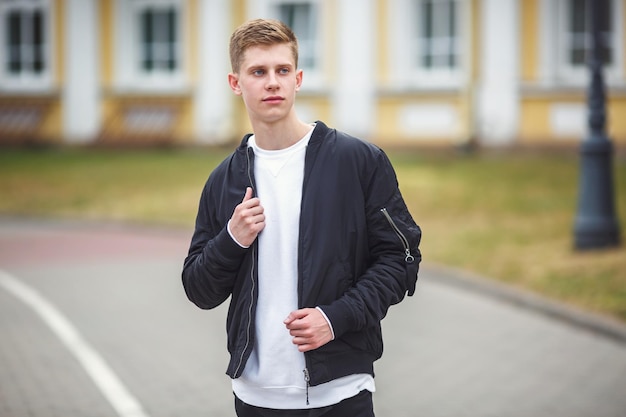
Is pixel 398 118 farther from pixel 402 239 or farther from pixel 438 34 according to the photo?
pixel 402 239

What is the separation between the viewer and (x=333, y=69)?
27.5 m

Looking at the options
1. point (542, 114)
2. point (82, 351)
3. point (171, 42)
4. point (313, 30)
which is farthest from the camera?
point (171, 42)

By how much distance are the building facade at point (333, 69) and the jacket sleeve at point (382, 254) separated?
69.8 ft

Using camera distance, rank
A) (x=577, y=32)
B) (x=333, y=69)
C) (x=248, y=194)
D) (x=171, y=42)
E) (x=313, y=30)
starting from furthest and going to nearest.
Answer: (x=171, y=42) < (x=313, y=30) < (x=333, y=69) < (x=577, y=32) < (x=248, y=194)

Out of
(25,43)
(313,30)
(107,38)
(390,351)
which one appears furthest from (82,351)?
(25,43)

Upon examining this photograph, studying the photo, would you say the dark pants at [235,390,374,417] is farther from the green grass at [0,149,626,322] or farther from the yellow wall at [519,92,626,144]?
the yellow wall at [519,92,626,144]

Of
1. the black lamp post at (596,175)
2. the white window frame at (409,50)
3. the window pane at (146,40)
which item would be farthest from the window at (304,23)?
the black lamp post at (596,175)

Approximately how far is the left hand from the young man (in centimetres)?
2

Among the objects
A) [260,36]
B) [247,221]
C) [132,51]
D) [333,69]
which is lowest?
[247,221]

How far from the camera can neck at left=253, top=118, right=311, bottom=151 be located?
3.48m

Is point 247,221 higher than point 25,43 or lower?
lower

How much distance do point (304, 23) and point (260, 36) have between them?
24861mm

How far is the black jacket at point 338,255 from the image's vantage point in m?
3.40

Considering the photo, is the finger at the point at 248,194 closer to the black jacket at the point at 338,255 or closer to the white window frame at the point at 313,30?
the black jacket at the point at 338,255
